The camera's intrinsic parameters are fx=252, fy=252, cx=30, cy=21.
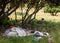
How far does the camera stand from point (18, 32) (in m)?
9.77

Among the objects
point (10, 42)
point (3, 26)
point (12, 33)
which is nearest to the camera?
point (10, 42)

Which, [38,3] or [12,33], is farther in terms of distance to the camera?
[38,3]

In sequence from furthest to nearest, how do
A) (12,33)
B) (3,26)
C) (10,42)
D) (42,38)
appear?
1. (3,26)
2. (12,33)
3. (42,38)
4. (10,42)

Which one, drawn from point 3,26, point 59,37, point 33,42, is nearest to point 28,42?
point 33,42

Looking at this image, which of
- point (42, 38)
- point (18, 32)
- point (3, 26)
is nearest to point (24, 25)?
point (3, 26)

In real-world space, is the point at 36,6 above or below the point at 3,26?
above

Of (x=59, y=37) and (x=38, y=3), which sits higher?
(x=38, y=3)

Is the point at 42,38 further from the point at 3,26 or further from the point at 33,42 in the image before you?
the point at 3,26

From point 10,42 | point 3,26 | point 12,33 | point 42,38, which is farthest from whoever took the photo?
point 3,26

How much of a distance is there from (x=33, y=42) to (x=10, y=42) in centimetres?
75

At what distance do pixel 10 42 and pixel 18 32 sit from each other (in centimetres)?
159

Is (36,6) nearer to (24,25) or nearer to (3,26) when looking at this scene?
(24,25)

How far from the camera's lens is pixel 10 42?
8.22 meters

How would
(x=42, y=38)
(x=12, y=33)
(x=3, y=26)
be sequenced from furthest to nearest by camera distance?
(x=3, y=26), (x=12, y=33), (x=42, y=38)
